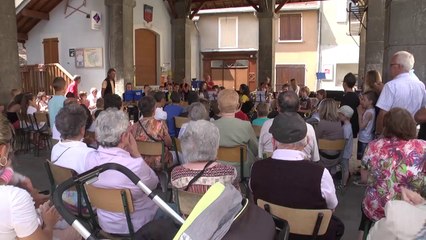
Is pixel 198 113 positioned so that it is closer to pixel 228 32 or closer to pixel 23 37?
pixel 23 37

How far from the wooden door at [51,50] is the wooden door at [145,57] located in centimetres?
297

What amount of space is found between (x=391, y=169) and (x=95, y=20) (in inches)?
476

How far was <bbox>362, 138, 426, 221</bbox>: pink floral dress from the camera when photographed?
2467 mm

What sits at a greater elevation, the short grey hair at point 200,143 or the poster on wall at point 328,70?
the poster on wall at point 328,70

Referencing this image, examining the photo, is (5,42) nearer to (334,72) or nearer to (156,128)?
(156,128)

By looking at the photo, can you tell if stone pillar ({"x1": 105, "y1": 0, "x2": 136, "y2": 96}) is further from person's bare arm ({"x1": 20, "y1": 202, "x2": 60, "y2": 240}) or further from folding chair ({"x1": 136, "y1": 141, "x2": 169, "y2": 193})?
person's bare arm ({"x1": 20, "y1": 202, "x2": 60, "y2": 240})

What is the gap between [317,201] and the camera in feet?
7.36

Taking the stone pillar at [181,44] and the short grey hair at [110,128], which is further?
the stone pillar at [181,44]

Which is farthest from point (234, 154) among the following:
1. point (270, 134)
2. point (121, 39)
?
point (121, 39)

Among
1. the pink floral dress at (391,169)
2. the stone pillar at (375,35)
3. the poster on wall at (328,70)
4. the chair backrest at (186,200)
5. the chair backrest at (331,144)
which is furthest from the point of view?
the poster on wall at (328,70)

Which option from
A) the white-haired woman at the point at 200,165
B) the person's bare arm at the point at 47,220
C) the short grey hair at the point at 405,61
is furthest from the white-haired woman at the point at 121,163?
the short grey hair at the point at 405,61

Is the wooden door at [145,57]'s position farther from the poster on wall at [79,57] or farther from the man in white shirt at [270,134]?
the man in white shirt at [270,134]

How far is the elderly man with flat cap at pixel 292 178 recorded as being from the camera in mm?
2229

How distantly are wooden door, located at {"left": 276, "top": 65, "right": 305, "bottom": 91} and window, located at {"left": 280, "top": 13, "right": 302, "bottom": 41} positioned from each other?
172cm
